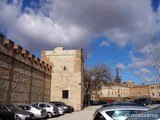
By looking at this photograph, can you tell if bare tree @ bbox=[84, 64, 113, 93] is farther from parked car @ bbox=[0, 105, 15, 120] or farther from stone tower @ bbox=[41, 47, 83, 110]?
parked car @ bbox=[0, 105, 15, 120]

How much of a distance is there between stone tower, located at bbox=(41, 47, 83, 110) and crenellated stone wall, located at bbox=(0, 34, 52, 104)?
512 cm

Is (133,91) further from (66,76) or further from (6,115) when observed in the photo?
(6,115)

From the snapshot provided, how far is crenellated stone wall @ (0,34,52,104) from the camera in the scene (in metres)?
22.0

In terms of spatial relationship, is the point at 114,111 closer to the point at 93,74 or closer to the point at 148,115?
the point at 148,115

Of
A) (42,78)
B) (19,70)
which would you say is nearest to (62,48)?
(42,78)

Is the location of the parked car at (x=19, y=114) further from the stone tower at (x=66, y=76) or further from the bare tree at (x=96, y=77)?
the bare tree at (x=96, y=77)

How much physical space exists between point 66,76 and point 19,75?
1516 cm

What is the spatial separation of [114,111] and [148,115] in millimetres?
3984

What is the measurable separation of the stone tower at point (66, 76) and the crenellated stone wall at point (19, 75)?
5.12m

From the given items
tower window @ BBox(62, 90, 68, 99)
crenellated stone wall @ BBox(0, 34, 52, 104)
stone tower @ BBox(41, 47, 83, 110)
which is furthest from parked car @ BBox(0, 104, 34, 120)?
tower window @ BBox(62, 90, 68, 99)

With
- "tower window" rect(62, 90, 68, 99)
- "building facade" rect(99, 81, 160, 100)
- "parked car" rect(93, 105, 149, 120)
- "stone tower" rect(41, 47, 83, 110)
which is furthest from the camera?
"building facade" rect(99, 81, 160, 100)

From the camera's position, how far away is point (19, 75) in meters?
25.4

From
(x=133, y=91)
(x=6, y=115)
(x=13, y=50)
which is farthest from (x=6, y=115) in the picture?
(x=133, y=91)

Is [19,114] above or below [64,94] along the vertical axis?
below
